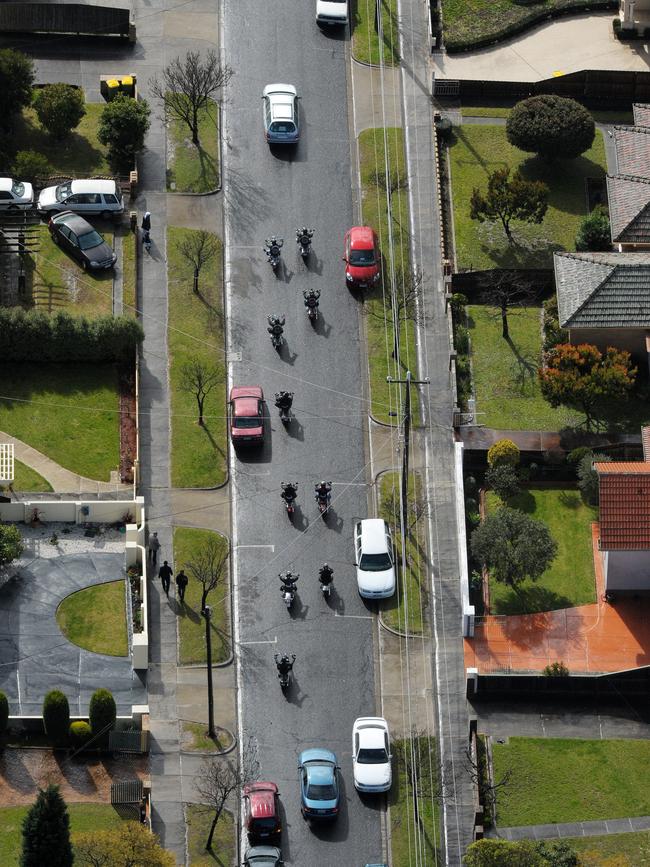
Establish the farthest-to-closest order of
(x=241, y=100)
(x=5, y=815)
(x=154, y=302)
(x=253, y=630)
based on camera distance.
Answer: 1. (x=241, y=100)
2. (x=154, y=302)
3. (x=253, y=630)
4. (x=5, y=815)

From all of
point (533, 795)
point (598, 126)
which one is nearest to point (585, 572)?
point (533, 795)

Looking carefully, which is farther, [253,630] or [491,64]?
[491,64]

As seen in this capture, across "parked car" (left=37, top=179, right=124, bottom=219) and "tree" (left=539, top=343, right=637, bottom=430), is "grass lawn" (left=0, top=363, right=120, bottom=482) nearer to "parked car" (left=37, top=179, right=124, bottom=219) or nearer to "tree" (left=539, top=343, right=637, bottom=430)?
"parked car" (left=37, top=179, right=124, bottom=219)

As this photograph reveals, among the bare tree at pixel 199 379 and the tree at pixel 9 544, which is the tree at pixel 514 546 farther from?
the tree at pixel 9 544

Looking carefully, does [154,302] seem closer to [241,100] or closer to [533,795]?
[241,100]

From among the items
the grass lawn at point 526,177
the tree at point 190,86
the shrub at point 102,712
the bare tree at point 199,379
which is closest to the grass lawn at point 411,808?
the shrub at point 102,712

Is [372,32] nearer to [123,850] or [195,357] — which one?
[195,357]

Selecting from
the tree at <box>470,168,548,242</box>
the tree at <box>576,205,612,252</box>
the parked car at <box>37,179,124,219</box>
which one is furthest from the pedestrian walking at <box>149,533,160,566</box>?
the tree at <box>576,205,612,252</box>

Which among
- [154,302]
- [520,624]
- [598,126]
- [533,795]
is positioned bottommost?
[533,795]
